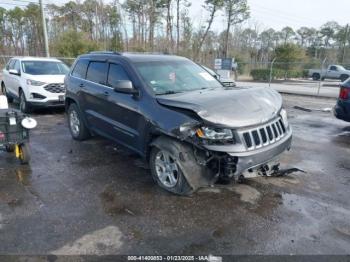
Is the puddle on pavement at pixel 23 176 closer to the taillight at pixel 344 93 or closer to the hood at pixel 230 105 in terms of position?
the hood at pixel 230 105

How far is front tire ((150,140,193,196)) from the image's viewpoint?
3.59m

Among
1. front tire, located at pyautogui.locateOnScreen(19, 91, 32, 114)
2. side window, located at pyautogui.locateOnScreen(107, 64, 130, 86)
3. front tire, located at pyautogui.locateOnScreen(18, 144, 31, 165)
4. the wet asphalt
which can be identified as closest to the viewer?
the wet asphalt

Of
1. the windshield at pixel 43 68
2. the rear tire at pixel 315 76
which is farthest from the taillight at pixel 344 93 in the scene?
the rear tire at pixel 315 76

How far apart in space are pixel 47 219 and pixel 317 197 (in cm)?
338

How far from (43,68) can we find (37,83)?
1194mm

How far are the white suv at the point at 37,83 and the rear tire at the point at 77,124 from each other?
3024 millimetres

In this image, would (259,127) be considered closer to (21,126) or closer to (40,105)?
(21,126)

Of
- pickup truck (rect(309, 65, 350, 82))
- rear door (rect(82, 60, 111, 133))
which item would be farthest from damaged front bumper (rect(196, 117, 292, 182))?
pickup truck (rect(309, 65, 350, 82))

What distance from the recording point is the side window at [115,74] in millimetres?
4555

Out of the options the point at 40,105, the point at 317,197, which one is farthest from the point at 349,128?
the point at 40,105

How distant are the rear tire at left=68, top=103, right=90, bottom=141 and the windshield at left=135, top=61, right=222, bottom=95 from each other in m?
2.18

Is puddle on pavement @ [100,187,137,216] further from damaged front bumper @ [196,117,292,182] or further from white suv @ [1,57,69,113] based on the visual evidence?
white suv @ [1,57,69,113]

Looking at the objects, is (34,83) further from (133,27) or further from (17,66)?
(133,27)

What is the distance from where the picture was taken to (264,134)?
362 cm
